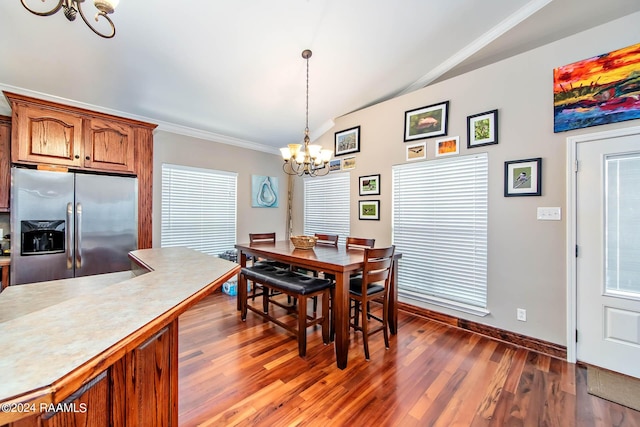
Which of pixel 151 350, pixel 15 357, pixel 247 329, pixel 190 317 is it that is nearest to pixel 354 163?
pixel 247 329

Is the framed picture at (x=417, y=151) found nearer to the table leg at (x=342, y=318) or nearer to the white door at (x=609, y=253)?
the white door at (x=609, y=253)

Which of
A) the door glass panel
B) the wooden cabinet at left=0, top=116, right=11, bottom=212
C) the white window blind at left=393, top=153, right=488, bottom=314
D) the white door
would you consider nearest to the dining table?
the white window blind at left=393, top=153, right=488, bottom=314

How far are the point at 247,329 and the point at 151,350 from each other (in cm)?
202

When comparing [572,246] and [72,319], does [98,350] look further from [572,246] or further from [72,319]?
[572,246]

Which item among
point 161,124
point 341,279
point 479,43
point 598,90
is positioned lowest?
point 341,279

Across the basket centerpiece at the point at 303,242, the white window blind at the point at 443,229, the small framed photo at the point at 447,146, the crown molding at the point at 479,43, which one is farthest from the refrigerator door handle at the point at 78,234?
the crown molding at the point at 479,43

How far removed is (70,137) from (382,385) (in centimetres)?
379

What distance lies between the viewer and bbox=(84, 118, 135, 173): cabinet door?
282cm

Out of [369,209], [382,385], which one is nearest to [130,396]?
[382,385]

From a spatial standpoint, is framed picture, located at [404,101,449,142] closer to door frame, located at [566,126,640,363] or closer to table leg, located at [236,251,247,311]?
door frame, located at [566,126,640,363]

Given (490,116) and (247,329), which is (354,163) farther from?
(247,329)

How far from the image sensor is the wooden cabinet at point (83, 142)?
248 centimetres

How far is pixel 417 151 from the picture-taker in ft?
11.0

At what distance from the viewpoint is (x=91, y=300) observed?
84cm
